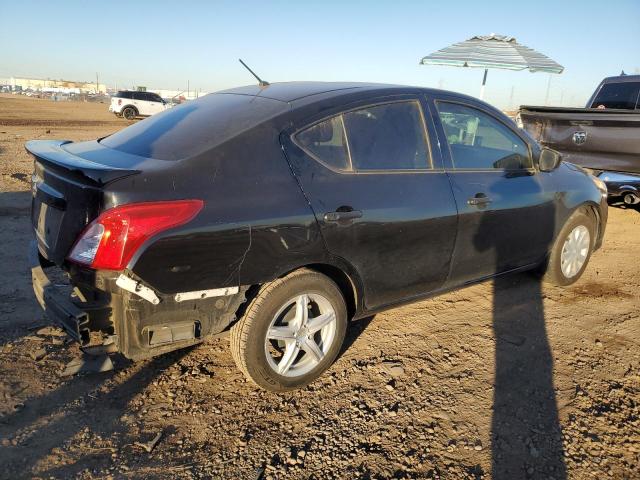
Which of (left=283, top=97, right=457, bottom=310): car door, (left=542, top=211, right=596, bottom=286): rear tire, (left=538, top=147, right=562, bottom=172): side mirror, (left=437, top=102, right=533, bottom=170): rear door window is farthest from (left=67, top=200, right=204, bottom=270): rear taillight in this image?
(left=542, top=211, right=596, bottom=286): rear tire

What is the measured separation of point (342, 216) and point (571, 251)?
2.83 metres

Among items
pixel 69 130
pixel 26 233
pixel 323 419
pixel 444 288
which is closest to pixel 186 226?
pixel 323 419

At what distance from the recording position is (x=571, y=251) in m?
4.46

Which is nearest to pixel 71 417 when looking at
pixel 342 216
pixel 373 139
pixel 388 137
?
pixel 342 216

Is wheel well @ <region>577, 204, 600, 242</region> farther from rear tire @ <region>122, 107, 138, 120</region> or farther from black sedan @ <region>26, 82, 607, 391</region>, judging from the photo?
rear tire @ <region>122, 107, 138, 120</region>

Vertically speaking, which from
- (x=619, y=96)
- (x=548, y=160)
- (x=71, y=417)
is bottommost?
(x=71, y=417)

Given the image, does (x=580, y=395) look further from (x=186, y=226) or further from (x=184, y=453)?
(x=186, y=226)

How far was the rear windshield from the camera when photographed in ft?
8.41

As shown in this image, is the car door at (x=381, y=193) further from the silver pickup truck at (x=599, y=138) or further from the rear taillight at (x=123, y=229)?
the silver pickup truck at (x=599, y=138)

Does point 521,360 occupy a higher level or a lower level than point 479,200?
lower

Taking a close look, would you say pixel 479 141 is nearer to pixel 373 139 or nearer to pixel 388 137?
pixel 388 137

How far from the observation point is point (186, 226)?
223 centimetres

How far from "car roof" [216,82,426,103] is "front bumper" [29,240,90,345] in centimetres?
162

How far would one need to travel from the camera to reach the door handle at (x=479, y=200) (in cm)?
333
